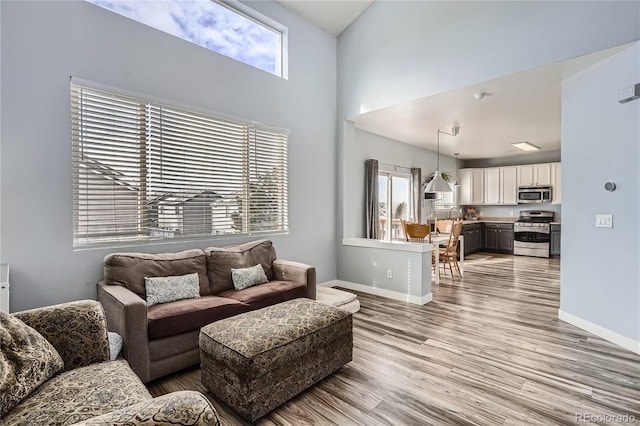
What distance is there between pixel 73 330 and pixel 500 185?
31.0 ft

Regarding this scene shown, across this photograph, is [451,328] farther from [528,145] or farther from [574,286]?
[528,145]

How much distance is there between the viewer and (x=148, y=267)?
9.60 feet

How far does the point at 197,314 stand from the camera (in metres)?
2.63

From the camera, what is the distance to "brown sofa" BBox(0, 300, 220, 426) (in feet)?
3.54

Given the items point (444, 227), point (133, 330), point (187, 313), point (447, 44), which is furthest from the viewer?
point (444, 227)

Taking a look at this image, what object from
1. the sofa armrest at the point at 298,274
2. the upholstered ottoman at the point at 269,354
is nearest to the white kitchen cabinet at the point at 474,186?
the sofa armrest at the point at 298,274

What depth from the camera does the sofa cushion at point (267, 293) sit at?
10.0ft

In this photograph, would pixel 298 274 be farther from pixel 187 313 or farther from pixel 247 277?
pixel 187 313

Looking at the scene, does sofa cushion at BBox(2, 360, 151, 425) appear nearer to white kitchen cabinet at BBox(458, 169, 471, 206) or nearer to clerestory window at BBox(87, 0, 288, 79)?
clerestory window at BBox(87, 0, 288, 79)

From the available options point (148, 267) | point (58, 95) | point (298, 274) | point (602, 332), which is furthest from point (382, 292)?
point (58, 95)

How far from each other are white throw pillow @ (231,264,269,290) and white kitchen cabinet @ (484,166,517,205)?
7578mm

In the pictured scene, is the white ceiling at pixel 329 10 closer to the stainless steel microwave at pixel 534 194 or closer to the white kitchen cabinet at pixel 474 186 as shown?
the white kitchen cabinet at pixel 474 186

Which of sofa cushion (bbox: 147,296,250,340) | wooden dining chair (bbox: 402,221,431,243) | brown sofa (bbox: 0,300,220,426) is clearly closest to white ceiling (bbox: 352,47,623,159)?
wooden dining chair (bbox: 402,221,431,243)

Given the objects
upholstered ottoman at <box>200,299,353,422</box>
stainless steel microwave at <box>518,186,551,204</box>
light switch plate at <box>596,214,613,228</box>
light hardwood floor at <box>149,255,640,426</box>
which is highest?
stainless steel microwave at <box>518,186,551,204</box>
